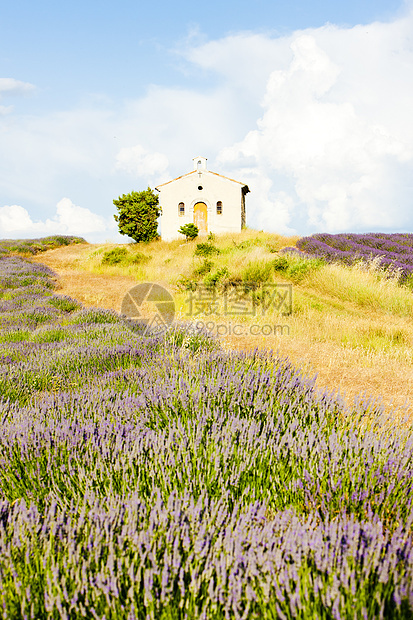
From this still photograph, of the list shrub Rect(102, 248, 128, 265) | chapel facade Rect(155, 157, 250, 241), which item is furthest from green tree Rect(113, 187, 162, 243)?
shrub Rect(102, 248, 128, 265)

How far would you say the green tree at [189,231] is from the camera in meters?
22.1

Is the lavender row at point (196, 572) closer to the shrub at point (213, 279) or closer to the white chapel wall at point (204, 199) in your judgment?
the shrub at point (213, 279)

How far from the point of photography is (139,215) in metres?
23.8

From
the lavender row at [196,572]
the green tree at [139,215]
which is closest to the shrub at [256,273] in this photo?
the lavender row at [196,572]

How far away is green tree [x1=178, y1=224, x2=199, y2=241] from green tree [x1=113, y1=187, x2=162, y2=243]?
2649 mm

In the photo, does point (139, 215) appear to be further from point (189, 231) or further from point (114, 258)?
point (114, 258)

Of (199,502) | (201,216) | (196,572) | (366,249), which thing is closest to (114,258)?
(201,216)

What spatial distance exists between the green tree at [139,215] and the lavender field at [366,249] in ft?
34.1

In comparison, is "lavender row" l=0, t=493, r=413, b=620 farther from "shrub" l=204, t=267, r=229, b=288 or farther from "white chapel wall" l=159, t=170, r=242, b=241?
"white chapel wall" l=159, t=170, r=242, b=241

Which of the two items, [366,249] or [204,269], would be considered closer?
[204,269]

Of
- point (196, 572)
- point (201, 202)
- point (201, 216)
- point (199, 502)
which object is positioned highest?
point (201, 202)

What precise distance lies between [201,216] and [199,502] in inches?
933

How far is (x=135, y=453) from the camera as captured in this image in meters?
1.83

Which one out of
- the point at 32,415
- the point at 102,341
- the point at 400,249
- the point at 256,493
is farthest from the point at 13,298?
the point at 400,249
